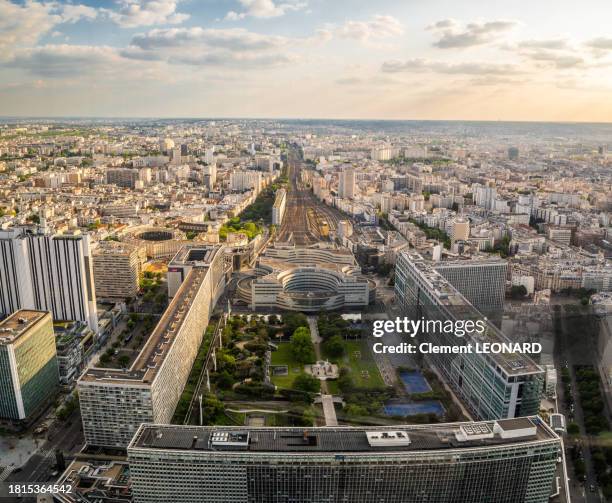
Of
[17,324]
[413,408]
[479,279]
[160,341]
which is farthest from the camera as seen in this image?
[479,279]

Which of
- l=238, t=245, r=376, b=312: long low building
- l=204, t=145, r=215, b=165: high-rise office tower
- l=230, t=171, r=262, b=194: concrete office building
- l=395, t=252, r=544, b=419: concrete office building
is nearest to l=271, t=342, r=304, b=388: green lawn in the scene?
l=238, t=245, r=376, b=312: long low building

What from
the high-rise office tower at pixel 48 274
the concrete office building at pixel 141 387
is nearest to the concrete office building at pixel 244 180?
the high-rise office tower at pixel 48 274

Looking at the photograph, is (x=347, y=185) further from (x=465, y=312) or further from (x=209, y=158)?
(x=465, y=312)

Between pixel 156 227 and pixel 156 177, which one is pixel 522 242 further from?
pixel 156 177

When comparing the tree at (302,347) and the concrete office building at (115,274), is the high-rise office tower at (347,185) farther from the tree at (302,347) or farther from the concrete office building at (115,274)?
the tree at (302,347)

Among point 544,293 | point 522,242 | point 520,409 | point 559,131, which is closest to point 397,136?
point 559,131

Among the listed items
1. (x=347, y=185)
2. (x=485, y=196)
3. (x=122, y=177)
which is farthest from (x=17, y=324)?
(x=122, y=177)

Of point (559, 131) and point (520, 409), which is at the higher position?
point (559, 131)
